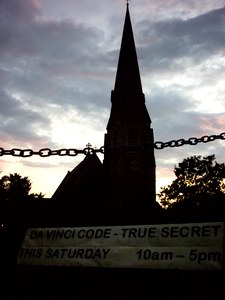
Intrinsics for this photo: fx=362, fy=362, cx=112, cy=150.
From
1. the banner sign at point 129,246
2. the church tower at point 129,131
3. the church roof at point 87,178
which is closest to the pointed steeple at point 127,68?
the church tower at point 129,131

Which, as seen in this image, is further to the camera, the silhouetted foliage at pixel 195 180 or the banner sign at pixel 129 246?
the silhouetted foliage at pixel 195 180

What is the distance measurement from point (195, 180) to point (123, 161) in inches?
467

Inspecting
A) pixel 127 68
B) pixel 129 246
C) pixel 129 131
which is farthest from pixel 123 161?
pixel 129 246

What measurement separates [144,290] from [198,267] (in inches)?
40.3

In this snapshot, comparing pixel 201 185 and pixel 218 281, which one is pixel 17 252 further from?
pixel 201 185

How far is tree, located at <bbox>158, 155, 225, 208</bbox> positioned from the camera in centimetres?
3909

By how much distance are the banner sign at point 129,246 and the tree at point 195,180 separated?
34.2 metres

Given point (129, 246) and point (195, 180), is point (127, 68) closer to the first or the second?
point (195, 180)

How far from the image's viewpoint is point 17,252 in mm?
5520

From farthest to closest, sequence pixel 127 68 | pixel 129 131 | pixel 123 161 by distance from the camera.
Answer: pixel 127 68 < pixel 129 131 < pixel 123 161

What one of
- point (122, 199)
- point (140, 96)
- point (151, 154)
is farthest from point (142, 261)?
point (140, 96)

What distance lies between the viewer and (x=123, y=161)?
104 ft

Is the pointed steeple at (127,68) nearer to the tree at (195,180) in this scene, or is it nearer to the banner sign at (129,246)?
the tree at (195,180)

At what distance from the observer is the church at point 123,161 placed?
2592 centimetres
